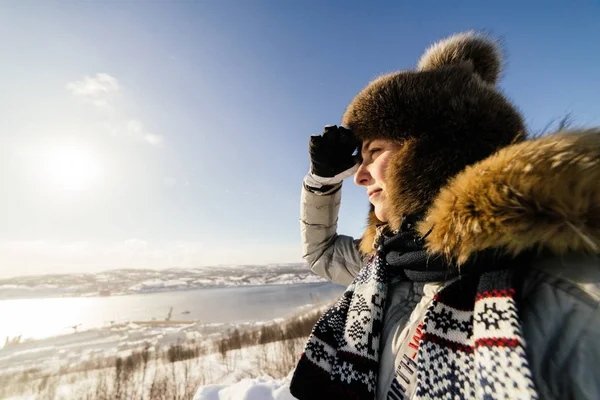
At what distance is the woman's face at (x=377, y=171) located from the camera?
3.76 ft

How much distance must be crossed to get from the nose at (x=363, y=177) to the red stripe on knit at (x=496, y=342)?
30.9 inches

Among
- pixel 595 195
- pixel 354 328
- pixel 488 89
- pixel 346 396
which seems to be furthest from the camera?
pixel 488 89

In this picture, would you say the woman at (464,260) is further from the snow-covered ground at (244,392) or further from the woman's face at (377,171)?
the snow-covered ground at (244,392)

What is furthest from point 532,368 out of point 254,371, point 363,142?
point 254,371

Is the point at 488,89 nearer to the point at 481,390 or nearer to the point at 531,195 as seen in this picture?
the point at 531,195

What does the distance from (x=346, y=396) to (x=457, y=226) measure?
1.98 feet

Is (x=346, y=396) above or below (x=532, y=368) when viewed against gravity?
below

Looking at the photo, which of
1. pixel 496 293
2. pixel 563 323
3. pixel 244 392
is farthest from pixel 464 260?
pixel 244 392

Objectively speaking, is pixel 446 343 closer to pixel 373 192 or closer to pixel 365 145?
pixel 373 192

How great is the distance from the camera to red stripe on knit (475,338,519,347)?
22.0 inches

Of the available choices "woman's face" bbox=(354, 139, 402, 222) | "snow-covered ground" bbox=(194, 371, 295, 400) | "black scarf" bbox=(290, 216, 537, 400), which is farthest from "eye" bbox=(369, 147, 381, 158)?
"snow-covered ground" bbox=(194, 371, 295, 400)

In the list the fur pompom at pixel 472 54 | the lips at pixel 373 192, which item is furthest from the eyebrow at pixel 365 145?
the fur pompom at pixel 472 54

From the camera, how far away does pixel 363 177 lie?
1.32 m

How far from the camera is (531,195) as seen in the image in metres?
0.61
